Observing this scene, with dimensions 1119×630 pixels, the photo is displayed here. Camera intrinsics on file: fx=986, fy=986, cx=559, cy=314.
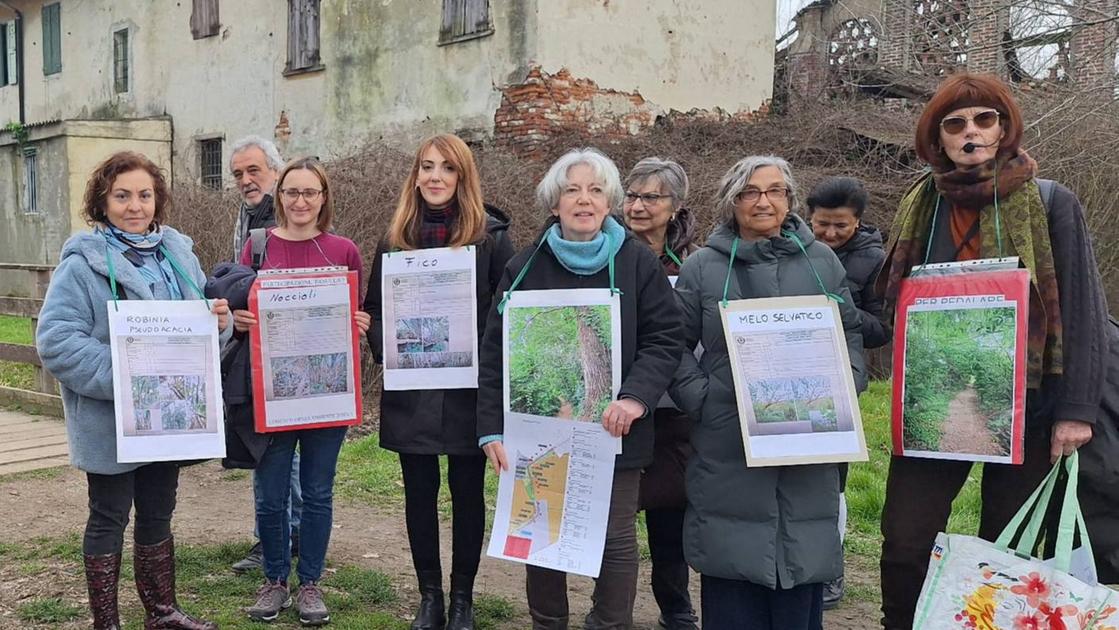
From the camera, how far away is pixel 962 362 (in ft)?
10.8

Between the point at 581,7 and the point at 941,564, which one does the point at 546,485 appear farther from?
the point at 581,7

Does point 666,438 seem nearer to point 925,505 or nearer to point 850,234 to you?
point 925,505

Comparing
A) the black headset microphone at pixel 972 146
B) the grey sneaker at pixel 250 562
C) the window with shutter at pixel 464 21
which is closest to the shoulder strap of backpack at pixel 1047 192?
the black headset microphone at pixel 972 146

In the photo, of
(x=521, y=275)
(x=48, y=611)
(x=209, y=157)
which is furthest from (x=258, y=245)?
(x=209, y=157)

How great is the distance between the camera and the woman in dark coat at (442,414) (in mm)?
3971

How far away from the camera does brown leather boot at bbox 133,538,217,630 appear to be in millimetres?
3984

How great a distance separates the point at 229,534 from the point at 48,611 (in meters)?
1.34

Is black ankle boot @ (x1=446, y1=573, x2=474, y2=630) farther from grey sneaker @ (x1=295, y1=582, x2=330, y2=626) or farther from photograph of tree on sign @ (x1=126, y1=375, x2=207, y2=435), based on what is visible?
photograph of tree on sign @ (x1=126, y1=375, x2=207, y2=435)

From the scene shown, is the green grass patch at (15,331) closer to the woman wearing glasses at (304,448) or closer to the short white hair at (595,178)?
the woman wearing glasses at (304,448)

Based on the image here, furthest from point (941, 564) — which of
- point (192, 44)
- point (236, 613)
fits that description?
point (192, 44)

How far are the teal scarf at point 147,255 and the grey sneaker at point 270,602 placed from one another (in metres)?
1.38

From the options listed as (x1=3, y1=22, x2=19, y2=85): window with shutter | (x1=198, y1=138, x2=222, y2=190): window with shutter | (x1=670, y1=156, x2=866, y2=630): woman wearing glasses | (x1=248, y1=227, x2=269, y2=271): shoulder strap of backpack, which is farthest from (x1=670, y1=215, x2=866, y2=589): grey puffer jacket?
(x1=3, y1=22, x2=19, y2=85): window with shutter

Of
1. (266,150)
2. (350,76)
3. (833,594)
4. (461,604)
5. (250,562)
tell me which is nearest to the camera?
(461,604)

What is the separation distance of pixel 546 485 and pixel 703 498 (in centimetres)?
57
